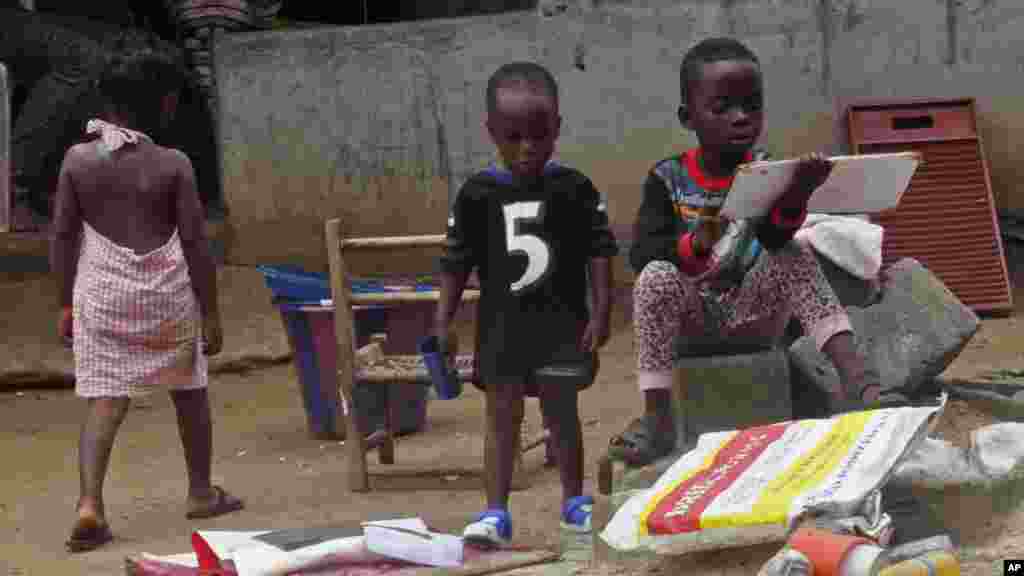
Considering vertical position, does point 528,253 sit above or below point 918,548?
above

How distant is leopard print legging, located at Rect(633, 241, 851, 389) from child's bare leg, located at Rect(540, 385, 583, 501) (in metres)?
0.23

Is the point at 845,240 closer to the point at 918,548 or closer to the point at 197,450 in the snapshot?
the point at 918,548

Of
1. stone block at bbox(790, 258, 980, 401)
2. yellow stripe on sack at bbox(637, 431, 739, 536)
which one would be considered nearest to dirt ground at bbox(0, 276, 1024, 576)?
yellow stripe on sack at bbox(637, 431, 739, 536)

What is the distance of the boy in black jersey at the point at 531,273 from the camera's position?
14.3ft

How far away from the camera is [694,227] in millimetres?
4238

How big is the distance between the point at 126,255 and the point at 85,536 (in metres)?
0.84

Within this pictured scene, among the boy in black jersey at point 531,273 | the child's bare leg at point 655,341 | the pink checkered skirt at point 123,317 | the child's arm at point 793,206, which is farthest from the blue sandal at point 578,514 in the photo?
the pink checkered skirt at point 123,317

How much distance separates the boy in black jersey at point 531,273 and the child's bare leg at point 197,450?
1107 mm

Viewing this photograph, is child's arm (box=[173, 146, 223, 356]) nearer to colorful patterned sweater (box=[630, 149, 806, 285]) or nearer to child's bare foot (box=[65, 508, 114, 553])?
child's bare foot (box=[65, 508, 114, 553])

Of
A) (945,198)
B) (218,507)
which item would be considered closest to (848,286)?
(218,507)

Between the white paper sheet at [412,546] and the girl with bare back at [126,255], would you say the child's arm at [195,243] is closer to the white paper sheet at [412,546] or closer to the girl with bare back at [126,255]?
the girl with bare back at [126,255]

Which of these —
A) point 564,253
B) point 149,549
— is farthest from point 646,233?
point 149,549

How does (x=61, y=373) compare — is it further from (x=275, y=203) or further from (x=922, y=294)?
(x=922, y=294)

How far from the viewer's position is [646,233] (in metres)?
4.33
